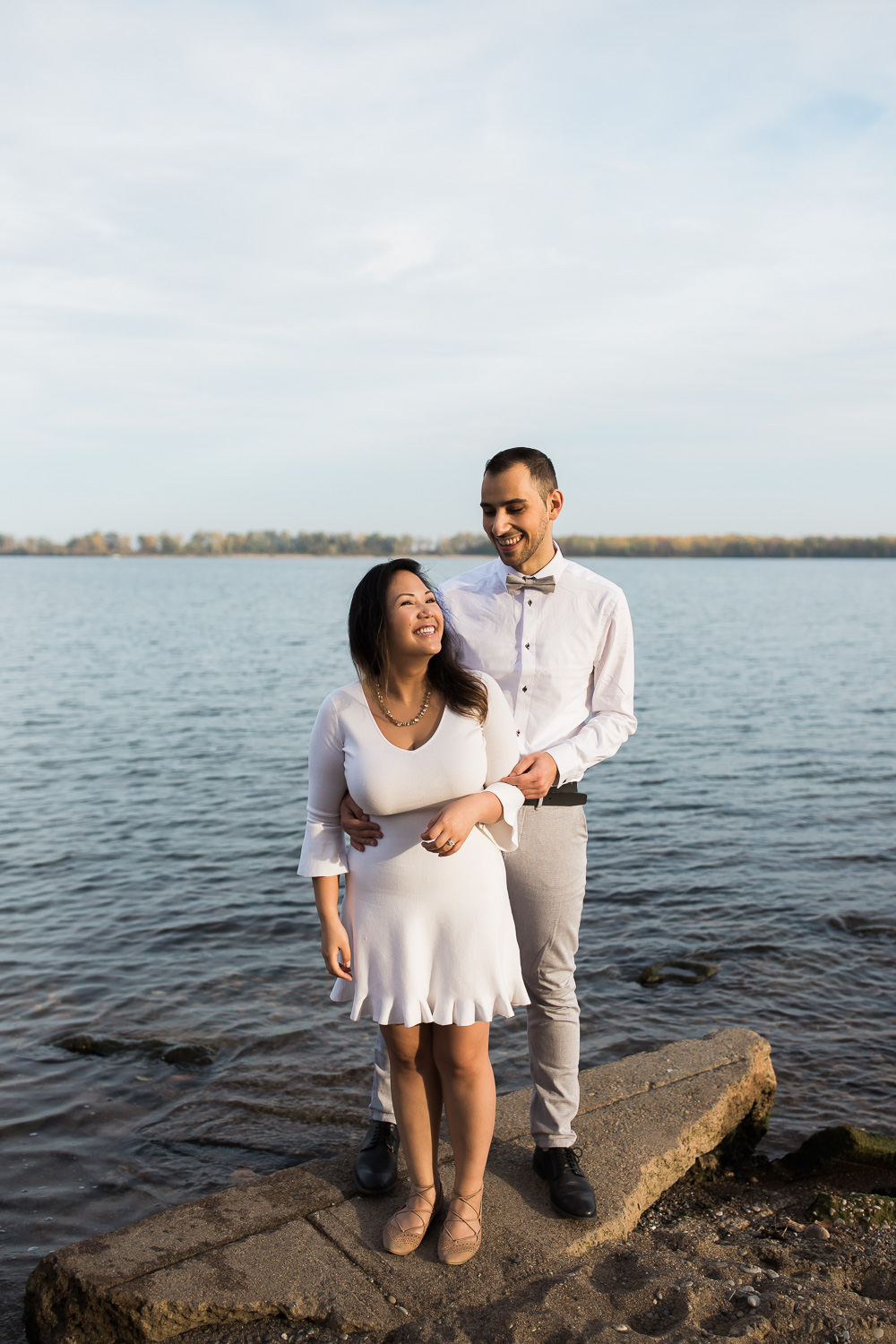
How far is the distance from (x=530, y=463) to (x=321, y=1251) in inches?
119

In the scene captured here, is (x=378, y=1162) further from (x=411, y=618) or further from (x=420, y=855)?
(x=411, y=618)

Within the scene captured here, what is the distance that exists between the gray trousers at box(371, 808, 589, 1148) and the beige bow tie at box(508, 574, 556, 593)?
888 millimetres

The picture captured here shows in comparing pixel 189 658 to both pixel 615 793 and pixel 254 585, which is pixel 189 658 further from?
pixel 254 585

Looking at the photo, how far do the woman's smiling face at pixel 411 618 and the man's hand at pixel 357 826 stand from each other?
0.57 metres

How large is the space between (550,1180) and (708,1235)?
75 centimetres

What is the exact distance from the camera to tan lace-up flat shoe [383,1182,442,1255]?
3521 millimetres

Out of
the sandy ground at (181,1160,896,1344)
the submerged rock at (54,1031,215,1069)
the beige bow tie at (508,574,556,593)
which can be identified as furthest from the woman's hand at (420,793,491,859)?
the submerged rock at (54,1031,215,1069)

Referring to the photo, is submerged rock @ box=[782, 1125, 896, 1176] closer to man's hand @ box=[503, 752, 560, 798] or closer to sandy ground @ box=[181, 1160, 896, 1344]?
sandy ground @ box=[181, 1160, 896, 1344]

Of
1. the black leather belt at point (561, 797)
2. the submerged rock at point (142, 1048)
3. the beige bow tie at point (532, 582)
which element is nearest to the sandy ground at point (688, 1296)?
the black leather belt at point (561, 797)

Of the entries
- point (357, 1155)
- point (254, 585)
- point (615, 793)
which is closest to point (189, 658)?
point (615, 793)

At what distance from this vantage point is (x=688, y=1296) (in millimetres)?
3275

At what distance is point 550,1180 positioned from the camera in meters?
3.89

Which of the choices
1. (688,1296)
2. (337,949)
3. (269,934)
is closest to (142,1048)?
(269,934)

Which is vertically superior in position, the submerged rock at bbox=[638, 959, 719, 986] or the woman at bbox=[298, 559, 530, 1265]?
the woman at bbox=[298, 559, 530, 1265]
